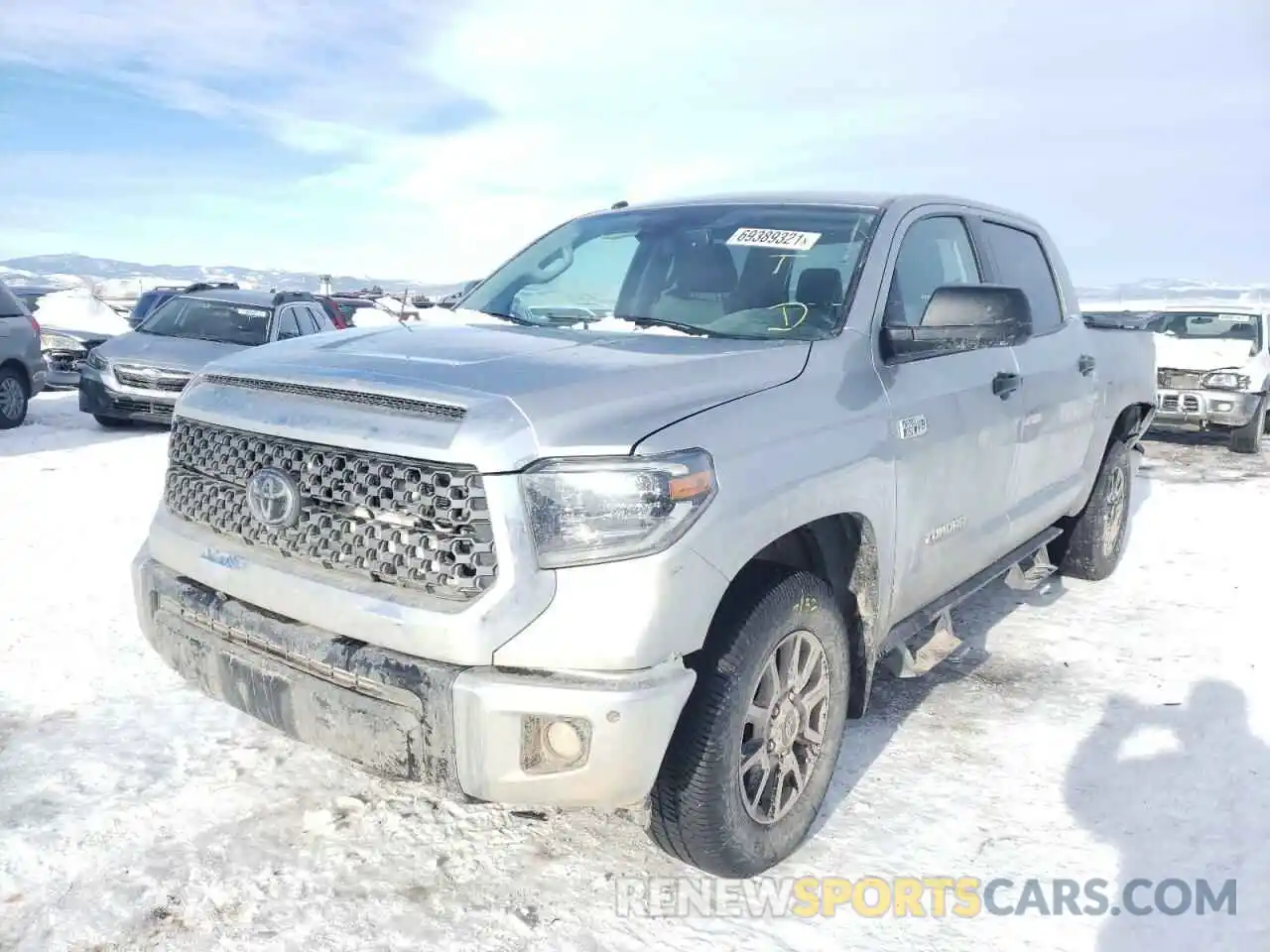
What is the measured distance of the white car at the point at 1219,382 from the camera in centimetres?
1101

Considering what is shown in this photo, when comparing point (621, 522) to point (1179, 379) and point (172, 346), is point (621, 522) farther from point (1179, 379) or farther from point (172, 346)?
point (1179, 379)

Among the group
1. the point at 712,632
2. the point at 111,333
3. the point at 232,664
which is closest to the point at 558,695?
the point at 712,632

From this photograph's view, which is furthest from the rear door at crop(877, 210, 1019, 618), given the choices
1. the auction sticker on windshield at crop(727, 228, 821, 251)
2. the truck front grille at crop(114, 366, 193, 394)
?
the truck front grille at crop(114, 366, 193, 394)

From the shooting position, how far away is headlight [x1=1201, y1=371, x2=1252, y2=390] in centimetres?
1104

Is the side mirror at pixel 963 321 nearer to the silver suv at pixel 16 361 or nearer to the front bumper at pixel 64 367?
the silver suv at pixel 16 361

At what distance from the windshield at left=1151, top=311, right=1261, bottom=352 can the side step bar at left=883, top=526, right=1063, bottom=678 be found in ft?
28.1

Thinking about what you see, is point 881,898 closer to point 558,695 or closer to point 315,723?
point 558,695

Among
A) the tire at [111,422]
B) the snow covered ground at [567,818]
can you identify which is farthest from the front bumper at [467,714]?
the tire at [111,422]

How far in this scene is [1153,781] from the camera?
11.1 feet

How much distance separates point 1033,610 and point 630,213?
299 centimetres

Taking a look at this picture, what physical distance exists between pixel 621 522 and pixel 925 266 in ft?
6.75

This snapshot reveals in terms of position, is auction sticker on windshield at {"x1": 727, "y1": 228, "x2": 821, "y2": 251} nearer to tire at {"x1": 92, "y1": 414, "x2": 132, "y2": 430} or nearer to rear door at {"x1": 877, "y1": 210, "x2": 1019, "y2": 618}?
rear door at {"x1": 877, "y1": 210, "x2": 1019, "y2": 618}

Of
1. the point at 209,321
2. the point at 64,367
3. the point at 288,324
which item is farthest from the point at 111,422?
the point at 64,367

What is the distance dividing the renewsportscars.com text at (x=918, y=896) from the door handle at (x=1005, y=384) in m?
1.72
